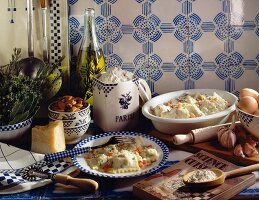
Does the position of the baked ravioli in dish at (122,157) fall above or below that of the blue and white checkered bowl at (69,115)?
below

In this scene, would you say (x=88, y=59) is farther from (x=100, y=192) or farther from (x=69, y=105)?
(x=100, y=192)

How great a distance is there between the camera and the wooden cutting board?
1.35 meters

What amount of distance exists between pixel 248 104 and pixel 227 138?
101 mm

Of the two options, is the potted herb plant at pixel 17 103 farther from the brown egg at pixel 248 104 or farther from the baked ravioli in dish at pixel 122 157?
the brown egg at pixel 248 104

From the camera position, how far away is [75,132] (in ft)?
4.82

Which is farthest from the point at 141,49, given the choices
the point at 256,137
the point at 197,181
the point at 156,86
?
the point at 197,181

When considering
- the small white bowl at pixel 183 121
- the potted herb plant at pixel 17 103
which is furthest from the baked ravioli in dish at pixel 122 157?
the potted herb plant at pixel 17 103

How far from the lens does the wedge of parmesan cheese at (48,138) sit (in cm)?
138

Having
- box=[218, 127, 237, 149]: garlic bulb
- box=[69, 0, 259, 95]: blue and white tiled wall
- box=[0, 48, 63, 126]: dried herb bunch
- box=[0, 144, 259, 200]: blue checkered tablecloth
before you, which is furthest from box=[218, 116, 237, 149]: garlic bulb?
box=[0, 48, 63, 126]: dried herb bunch

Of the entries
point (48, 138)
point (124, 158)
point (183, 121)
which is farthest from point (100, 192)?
point (183, 121)

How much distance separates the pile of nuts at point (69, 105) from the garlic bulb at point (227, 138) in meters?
0.37

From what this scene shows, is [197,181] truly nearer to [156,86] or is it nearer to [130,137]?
[130,137]

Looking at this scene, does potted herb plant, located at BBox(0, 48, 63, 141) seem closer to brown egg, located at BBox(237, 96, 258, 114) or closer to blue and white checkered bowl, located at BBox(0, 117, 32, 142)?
blue and white checkered bowl, located at BBox(0, 117, 32, 142)

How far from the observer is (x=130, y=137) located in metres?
1.46
